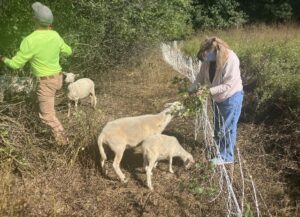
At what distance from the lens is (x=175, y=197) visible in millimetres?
5770

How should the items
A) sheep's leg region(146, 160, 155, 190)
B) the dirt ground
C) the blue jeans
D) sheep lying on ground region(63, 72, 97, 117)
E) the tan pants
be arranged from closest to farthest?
1. the dirt ground
2. sheep's leg region(146, 160, 155, 190)
3. the blue jeans
4. the tan pants
5. sheep lying on ground region(63, 72, 97, 117)

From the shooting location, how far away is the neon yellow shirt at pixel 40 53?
20.6 feet

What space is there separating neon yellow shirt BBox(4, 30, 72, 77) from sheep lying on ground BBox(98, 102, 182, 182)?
113 cm

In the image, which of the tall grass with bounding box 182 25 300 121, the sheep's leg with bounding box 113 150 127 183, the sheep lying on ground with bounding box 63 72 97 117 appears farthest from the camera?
the sheep lying on ground with bounding box 63 72 97 117

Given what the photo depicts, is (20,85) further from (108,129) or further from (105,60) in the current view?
(105,60)

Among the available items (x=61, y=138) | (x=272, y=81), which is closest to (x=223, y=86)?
(x=61, y=138)

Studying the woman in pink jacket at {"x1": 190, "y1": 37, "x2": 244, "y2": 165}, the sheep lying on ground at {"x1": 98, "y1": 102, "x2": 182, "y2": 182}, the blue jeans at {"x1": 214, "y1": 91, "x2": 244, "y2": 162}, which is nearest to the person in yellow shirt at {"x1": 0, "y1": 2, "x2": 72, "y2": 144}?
the sheep lying on ground at {"x1": 98, "y1": 102, "x2": 182, "y2": 182}

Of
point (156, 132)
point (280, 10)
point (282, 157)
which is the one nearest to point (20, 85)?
point (156, 132)

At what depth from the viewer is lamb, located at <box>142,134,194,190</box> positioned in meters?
5.94

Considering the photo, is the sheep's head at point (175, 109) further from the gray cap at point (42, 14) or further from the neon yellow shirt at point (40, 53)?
the gray cap at point (42, 14)

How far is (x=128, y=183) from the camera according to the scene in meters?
6.11

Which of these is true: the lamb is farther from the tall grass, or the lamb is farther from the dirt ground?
the tall grass

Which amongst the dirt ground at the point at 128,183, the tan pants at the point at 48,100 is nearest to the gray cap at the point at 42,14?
the tan pants at the point at 48,100

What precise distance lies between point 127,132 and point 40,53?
152 cm
